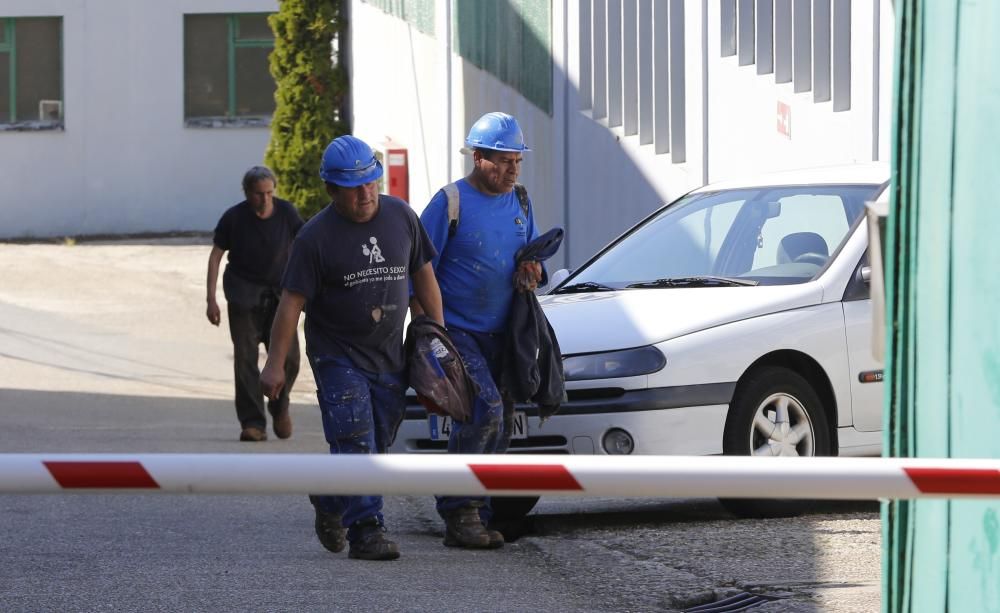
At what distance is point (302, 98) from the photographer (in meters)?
29.6

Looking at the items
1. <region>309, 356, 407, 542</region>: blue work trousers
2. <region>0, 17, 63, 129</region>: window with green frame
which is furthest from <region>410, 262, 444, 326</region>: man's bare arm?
<region>0, 17, 63, 129</region>: window with green frame

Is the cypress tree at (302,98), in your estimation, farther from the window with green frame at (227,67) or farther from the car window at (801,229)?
the car window at (801,229)

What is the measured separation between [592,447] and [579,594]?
1.53 m

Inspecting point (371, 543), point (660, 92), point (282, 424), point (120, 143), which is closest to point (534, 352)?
point (371, 543)

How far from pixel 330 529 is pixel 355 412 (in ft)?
1.69

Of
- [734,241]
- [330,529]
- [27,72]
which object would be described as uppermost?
[27,72]

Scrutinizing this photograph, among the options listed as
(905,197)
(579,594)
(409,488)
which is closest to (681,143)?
(579,594)

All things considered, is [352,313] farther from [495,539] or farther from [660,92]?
[660,92]

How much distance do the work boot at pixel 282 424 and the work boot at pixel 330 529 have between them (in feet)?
18.3

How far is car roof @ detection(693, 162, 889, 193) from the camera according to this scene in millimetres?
9328

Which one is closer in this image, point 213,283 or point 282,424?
point 213,283

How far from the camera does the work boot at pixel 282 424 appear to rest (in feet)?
43.7

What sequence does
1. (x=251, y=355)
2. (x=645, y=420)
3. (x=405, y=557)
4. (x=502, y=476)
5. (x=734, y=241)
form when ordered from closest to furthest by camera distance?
(x=502, y=476) → (x=405, y=557) → (x=645, y=420) → (x=734, y=241) → (x=251, y=355)

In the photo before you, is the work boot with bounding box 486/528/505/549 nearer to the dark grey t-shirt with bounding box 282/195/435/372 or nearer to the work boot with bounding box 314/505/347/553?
the work boot with bounding box 314/505/347/553
